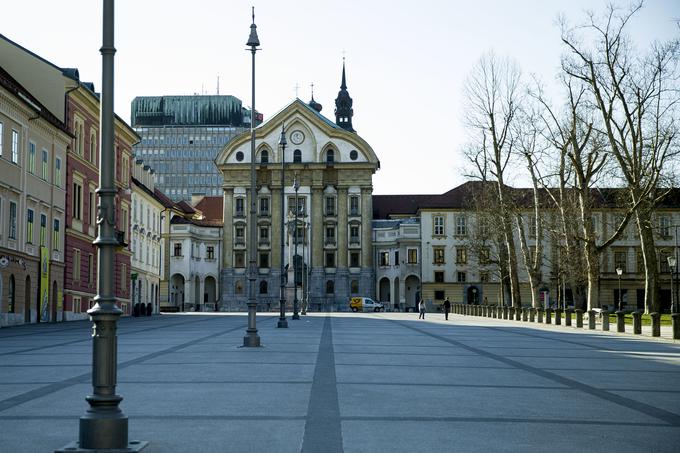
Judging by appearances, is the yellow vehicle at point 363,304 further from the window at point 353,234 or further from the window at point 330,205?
the window at point 330,205

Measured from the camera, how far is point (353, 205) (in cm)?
10800

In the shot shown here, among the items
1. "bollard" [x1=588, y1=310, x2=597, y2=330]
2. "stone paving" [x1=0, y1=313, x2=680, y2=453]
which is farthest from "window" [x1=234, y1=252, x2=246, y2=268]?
"stone paving" [x1=0, y1=313, x2=680, y2=453]

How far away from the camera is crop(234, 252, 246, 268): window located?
354 ft

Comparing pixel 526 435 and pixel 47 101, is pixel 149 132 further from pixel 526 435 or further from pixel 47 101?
pixel 526 435

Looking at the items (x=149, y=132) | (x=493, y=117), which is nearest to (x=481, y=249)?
(x=493, y=117)

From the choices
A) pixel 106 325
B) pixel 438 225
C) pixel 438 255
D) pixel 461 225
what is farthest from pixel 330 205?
pixel 106 325

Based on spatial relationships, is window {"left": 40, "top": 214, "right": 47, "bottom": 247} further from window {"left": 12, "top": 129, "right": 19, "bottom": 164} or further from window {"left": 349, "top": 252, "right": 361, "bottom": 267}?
window {"left": 349, "top": 252, "right": 361, "bottom": 267}

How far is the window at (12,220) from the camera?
40281 mm

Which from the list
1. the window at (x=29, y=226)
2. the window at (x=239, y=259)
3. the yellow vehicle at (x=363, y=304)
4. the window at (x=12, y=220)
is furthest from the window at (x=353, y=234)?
the window at (x=12, y=220)

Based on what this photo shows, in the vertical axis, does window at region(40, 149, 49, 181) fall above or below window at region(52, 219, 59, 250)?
above

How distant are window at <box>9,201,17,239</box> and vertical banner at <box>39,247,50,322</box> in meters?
3.66

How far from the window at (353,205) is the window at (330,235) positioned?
2.80 m

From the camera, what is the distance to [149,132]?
17075 centimetres

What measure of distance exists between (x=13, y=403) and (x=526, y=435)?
621 centimetres
